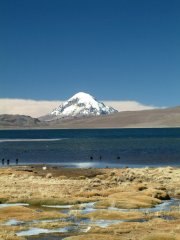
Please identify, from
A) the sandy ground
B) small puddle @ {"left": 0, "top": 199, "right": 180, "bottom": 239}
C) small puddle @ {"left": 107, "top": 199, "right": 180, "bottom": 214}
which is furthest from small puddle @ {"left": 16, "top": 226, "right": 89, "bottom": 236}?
small puddle @ {"left": 107, "top": 199, "right": 180, "bottom": 214}

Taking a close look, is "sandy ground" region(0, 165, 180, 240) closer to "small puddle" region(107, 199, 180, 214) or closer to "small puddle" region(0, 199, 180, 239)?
"small puddle" region(107, 199, 180, 214)

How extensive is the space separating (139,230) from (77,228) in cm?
506

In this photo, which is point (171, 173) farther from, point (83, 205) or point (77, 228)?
point (77, 228)

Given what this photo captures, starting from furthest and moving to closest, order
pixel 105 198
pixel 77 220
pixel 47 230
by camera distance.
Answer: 1. pixel 105 198
2. pixel 77 220
3. pixel 47 230

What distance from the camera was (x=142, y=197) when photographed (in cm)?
5575

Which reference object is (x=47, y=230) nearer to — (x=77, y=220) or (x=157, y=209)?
(x=77, y=220)

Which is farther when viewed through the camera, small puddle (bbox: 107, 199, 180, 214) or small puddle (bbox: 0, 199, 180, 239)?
small puddle (bbox: 107, 199, 180, 214)

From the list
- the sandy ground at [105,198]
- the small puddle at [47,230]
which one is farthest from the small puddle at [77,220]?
the sandy ground at [105,198]

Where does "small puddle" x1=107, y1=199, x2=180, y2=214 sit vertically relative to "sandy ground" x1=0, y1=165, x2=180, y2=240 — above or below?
below

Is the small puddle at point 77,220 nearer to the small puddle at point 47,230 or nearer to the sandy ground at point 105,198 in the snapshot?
the small puddle at point 47,230

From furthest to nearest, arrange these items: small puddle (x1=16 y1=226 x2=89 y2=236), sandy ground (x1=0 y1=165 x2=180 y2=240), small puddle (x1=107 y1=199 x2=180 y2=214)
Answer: small puddle (x1=107 y1=199 x2=180 y2=214)
small puddle (x1=16 y1=226 x2=89 y2=236)
sandy ground (x1=0 y1=165 x2=180 y2=240)

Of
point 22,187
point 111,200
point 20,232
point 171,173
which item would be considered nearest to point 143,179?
point 171,173

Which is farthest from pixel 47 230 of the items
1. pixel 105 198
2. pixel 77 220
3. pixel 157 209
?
pixel 105 198

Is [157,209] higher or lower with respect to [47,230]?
lower
